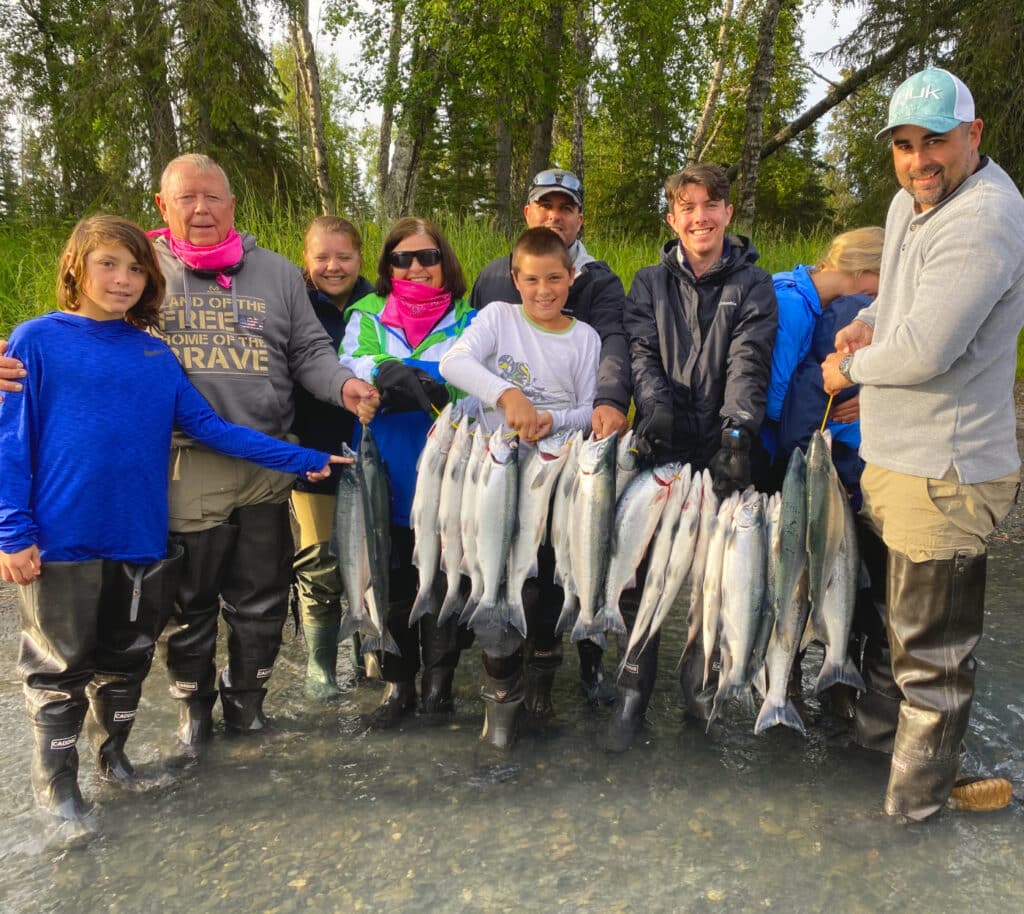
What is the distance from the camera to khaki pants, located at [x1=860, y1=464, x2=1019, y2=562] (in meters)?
2.86

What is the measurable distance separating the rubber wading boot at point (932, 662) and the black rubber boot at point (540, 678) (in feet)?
5.04

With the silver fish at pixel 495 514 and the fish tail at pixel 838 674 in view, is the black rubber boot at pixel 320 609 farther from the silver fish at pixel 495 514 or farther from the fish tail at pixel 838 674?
the fish tail at pixel 838 674

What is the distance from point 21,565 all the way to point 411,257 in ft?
6.74

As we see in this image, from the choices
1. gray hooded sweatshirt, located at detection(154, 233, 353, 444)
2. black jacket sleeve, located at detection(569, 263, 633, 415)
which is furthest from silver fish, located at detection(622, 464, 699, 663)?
gray hooded sweatshirt, located at detection(154, 233, 353, 444)

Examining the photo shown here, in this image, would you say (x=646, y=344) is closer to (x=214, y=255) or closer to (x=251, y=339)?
(x=251, y=339)

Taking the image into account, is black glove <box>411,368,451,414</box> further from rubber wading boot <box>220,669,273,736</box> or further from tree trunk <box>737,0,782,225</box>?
tree trunk <box>737,0,782,225</box>

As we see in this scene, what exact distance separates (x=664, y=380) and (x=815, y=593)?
3.67ft

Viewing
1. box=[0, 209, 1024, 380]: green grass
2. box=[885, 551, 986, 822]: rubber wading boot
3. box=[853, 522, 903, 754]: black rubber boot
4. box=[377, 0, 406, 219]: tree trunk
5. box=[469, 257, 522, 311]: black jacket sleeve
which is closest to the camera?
box=[885, 551, 986, 822]: rubber wading boot

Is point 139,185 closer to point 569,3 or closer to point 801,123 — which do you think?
point 569,3

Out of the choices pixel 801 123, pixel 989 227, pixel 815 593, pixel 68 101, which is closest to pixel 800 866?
pixel 815 593

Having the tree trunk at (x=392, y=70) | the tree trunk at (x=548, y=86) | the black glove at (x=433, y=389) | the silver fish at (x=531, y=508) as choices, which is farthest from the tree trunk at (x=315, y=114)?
the silver fish at (x=531, y=508)

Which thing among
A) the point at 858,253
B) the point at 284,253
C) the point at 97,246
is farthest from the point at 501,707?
the point at 284,253

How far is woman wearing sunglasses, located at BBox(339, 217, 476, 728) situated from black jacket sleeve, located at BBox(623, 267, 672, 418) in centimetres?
82

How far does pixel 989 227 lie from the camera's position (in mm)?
2582
